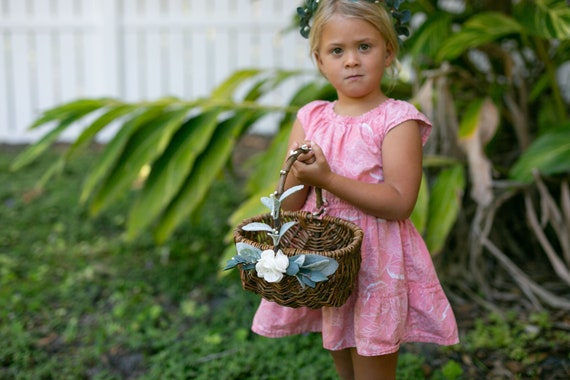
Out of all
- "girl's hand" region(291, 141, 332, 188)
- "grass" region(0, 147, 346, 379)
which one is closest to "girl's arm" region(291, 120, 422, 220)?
"girl's hand" region(291, 141, 332, 188)

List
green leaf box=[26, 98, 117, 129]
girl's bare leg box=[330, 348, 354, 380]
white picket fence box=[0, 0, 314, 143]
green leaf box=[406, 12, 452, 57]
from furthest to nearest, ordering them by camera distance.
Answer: white picket fence box=[0, 0, 314, 143] < green leaf box=[26, 98, 117, 129] < green leaf box=[406, 12, 452, 57] < girl's bare leg box=[330, 348, 354, 380]

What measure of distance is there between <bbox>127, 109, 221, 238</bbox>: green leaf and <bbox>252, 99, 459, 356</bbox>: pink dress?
1.54 m

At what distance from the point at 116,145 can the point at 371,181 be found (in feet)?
6.51

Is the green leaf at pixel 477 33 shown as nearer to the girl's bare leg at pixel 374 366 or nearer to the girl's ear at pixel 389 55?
the girl's ear at pixel 389 55

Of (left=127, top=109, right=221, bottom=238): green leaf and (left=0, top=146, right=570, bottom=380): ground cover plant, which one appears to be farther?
(left=127, top=109, right=221, bottom=238): green leaf

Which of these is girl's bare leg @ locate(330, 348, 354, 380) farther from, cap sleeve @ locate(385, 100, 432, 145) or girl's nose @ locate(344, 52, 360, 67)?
girl's nose @ locate(344, 52, 360, 67)

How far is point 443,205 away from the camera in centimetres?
294

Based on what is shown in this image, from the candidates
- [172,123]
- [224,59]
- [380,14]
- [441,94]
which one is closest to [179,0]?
[224,59]

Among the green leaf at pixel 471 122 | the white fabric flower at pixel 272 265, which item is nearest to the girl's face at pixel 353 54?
the white fabric flower at pixel 272 265

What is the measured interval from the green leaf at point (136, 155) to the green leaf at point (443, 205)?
1316 millimetres

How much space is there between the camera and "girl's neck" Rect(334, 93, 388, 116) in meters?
1.82

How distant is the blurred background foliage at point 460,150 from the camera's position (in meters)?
2.96

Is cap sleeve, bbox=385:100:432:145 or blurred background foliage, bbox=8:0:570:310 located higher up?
cap sleeve, bbox=385:100:432:145

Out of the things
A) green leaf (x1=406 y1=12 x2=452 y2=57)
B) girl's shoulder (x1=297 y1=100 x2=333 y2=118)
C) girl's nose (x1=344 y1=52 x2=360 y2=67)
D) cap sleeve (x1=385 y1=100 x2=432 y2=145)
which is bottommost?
girl's shoulder (x1=297 y1=100 x2=333 y2=118)
